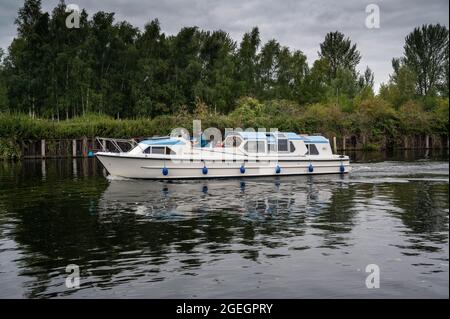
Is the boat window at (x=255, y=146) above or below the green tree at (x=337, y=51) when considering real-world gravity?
below

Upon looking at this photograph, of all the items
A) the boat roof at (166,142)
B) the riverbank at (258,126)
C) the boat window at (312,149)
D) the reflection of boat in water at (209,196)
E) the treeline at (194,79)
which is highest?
the treeline at (194,79)

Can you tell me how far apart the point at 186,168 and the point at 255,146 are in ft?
14.3

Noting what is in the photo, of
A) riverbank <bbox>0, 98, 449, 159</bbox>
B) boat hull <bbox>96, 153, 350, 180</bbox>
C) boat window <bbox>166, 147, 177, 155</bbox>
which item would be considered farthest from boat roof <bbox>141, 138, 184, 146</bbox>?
riverbank <bbox>0, 98, 449, 159</bbox>

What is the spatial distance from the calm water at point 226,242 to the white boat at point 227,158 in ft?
15.2

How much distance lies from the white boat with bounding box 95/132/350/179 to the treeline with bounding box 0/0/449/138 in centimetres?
2732

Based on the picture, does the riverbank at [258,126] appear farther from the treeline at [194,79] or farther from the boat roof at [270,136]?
the boat roof at [270,136]

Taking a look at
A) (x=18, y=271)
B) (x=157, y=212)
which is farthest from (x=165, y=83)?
(x=18, y=271)

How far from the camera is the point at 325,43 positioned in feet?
363

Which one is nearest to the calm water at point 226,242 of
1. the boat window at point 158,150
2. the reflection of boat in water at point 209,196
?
the reflection of boat in water at point 209,196

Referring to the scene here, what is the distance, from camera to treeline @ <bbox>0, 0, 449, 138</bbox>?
67.4m

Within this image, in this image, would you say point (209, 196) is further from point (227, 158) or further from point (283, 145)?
point (283, 145)

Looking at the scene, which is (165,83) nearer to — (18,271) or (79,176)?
(79,176)

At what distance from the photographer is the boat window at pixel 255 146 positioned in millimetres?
31031
